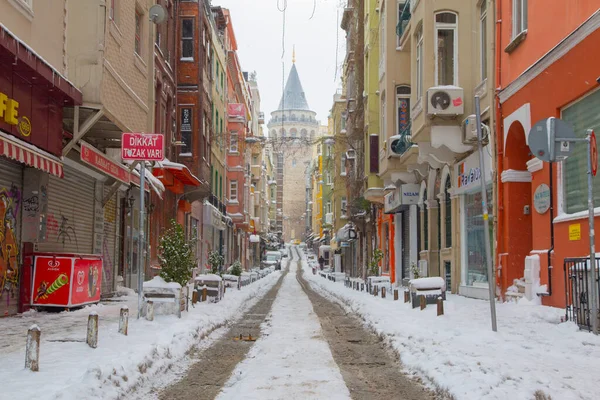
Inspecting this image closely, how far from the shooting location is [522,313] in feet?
41.0

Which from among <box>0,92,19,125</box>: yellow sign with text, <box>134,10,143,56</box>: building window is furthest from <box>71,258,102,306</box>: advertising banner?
<box>134,10,143,56</box>: building window

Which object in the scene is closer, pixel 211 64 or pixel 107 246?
pixel 107 246

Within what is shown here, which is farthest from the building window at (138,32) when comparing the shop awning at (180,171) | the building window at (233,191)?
the building window at (233,191)

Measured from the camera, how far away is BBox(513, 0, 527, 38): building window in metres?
15.0

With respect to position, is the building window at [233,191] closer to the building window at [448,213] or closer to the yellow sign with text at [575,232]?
the building window at [448,213]

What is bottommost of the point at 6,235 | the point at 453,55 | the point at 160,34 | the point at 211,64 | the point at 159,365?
the point at 159,365

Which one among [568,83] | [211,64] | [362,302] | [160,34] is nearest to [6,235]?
[362,302]

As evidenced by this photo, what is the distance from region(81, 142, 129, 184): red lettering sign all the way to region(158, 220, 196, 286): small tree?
2.13 meters

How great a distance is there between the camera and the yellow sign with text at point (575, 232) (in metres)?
11.8

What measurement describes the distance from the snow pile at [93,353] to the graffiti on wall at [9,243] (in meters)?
0.61

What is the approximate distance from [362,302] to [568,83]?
819cm

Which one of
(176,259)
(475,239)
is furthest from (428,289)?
(176,259)

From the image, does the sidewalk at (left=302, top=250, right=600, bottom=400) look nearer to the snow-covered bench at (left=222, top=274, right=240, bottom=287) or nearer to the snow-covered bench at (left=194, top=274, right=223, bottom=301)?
the snow-covered bench at (left=194, top=274, right=223, bottom=301)

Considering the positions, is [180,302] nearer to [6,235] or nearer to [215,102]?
[6,235]
